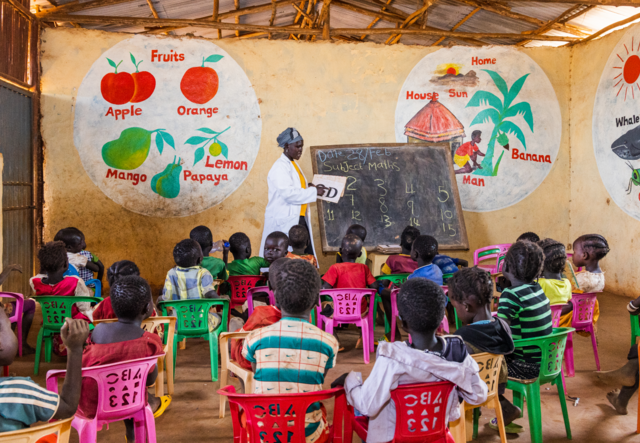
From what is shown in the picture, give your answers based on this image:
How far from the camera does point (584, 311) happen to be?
329 centimetres

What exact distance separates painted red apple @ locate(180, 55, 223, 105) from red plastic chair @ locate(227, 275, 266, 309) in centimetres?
342

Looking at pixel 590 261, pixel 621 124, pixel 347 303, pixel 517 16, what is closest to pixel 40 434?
pixel 347 303

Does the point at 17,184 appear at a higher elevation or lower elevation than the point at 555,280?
higher

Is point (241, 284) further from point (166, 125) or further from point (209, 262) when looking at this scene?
point (166, 125)

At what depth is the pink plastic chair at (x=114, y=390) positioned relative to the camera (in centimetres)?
180

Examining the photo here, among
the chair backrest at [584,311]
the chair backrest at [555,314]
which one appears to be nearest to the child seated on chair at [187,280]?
A: the chair backrest at [555,314]

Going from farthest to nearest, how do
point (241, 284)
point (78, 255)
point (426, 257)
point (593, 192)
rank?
1. point (593, 192)
2. point (78, 255)
3. point (241, 284)
4. point (426, 257)

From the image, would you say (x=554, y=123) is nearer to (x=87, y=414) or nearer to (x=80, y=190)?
(x=80, y=190)

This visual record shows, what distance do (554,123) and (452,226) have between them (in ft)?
7.41

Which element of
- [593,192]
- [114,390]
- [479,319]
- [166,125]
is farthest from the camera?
[593,192]

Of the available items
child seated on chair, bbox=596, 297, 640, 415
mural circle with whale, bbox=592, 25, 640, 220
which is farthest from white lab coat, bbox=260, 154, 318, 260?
mural circle with whale, bbox=592, 25, 640, 220

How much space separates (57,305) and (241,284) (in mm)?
1205

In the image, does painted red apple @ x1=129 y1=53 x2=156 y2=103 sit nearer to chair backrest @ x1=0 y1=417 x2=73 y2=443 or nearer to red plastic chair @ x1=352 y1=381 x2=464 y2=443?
A: chair backrest @ x1=0 y1=417 x2=73 y2=443

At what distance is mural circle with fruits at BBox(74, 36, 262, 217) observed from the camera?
6215mm
